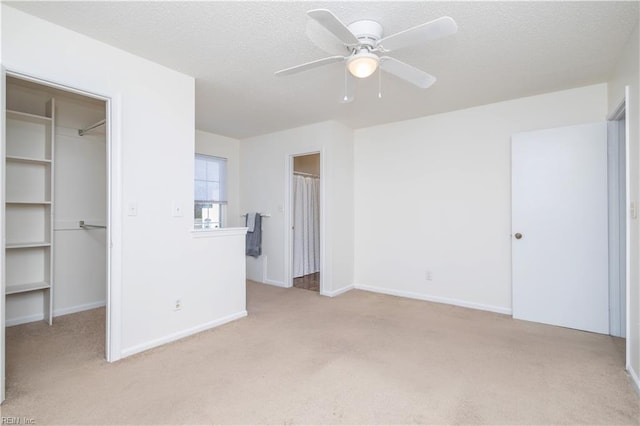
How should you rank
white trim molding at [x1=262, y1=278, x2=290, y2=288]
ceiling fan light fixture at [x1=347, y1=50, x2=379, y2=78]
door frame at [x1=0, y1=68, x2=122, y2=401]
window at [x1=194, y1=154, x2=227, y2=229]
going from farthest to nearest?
window at [x1=194, y1=154, x2=227, y2=229]
white trim molding at [x1=262, y1=278, x2=290, y2=288]
door frame at [x1=0, y1=68, x2=122, y2=401]
ceiling fan light fixture at [x1=347, y1=50, x2=379, y2=78]

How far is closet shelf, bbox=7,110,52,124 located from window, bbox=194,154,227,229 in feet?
6.30

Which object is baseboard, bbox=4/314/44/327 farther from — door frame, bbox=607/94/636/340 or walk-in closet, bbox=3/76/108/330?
door frame, bbox=607/94/636/340

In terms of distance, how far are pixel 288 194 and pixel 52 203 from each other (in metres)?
2.66

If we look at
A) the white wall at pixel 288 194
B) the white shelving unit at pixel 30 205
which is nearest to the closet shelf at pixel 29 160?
the white shelving unit at pixel 30 205

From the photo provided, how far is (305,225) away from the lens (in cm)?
554

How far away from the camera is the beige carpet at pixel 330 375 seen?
1771 mm

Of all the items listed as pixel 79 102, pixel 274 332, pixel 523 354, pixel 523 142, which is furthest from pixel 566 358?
pixel 79 102

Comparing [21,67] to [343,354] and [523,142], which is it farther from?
[523,142]

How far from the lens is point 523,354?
250cm

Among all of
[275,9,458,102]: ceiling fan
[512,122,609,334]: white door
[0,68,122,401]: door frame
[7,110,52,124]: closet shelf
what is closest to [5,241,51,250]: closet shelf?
[7,110,52,124]: closet shelf

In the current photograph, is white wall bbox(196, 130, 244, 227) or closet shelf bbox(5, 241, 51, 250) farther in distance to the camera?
white wall bbox(196, 130, 244, 227)

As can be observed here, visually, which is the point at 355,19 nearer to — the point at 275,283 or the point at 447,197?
the point at 447,197

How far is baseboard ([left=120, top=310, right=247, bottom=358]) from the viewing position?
2482 millimetres

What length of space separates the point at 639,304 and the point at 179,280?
3313mm
